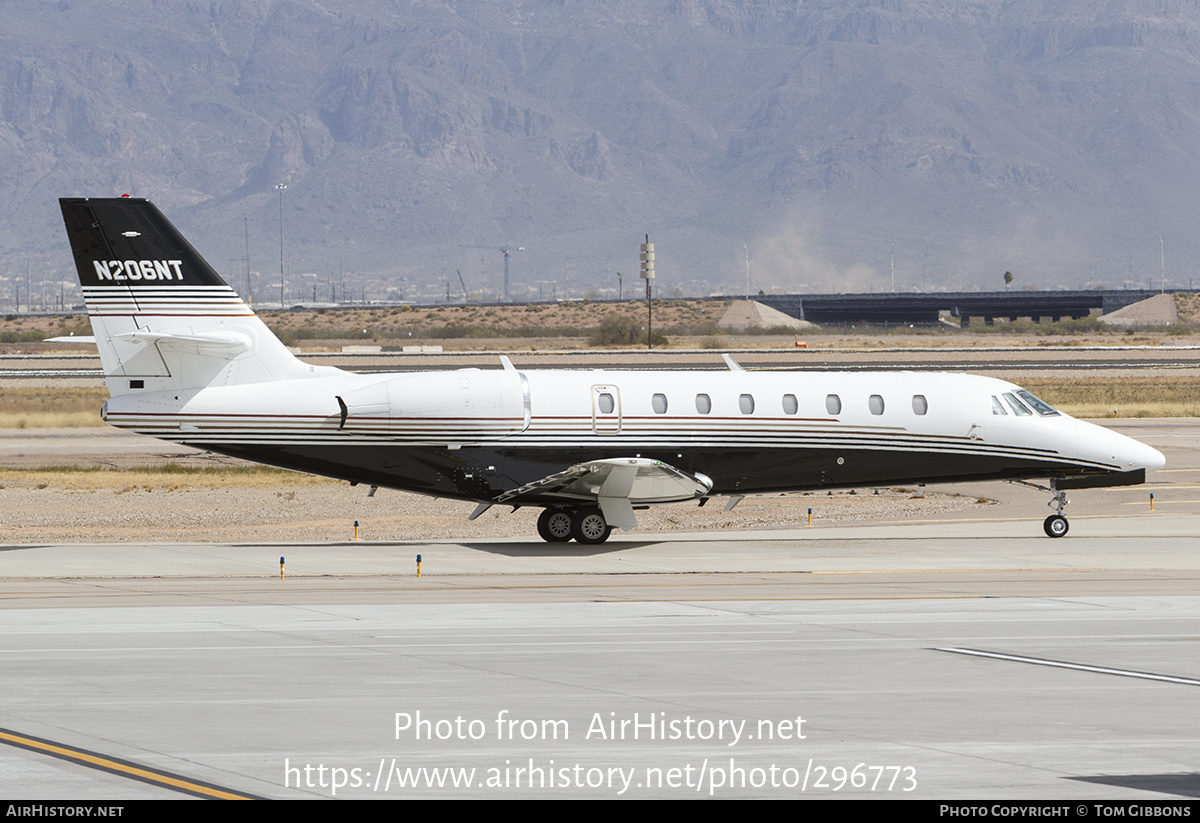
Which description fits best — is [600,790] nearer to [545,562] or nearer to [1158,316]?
[545,562]

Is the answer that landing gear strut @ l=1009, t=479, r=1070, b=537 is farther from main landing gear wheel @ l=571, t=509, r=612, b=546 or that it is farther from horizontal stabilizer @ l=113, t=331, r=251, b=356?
horizontal stabilizer @ l=113, t=331, r=251, b=356

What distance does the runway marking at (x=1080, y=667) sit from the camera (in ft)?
52.8

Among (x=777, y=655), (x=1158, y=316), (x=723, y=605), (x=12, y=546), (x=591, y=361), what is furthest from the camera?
(x=1158, y=316)

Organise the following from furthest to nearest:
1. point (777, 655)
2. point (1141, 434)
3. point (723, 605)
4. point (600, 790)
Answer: point (1141, 434)
point (723, 605)
point (777, 655)
point (600, 790)

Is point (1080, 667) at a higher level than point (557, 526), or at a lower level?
lower

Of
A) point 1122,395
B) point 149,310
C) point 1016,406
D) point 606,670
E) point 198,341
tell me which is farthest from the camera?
point 1122,395

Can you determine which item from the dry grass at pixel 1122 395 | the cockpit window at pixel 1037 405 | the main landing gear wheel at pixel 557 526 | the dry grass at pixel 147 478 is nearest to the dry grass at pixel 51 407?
the dry grass at pixel 147 478

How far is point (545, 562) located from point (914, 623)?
834 cm

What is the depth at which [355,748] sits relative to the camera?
13.0m

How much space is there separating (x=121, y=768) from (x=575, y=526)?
54.6 ft

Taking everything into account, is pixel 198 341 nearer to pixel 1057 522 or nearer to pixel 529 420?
pixel 529 420

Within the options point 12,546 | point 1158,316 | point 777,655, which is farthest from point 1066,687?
point 1158,316

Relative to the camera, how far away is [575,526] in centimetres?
2859

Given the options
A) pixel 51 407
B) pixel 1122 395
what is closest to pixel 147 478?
pixel 51 407
